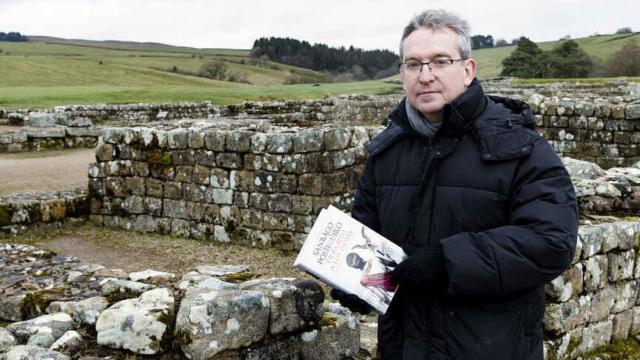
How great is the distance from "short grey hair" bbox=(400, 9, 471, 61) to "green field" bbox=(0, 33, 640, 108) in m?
29.1

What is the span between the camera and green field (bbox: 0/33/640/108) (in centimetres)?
3303

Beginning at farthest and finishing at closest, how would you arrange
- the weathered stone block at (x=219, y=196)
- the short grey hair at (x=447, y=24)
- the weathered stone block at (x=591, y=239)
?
the weathered stone block at (x=219, y=196), the weathered stone block at (x=591, y=239), the short grey hair at (x=447, y=24)

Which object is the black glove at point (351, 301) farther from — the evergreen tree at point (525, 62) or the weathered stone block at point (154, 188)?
the evergreen tree at point (525, 62)

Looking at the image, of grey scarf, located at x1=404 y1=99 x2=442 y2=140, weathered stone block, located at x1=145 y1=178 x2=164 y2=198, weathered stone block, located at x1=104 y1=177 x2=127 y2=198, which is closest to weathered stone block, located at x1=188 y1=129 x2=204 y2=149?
weathered stone block, located at x1=145 y1=178 x2=164 y2=198

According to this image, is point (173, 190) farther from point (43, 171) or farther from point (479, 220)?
point (479, 220)

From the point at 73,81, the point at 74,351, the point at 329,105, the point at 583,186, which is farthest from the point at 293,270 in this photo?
the point at 73,81

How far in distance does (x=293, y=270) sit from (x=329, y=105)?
53.7ft

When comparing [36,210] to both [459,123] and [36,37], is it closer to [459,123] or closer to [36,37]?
[459,123]

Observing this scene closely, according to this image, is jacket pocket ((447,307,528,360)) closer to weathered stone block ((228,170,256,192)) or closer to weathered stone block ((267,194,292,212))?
weathered stone block ((267,194,292,212))

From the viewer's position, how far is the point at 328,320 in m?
4.04

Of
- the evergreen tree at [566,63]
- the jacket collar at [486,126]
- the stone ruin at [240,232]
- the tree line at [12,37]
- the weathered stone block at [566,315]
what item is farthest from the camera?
the tree line at [12,37]

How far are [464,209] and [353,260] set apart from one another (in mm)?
618

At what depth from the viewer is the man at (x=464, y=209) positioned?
2678 millimetres

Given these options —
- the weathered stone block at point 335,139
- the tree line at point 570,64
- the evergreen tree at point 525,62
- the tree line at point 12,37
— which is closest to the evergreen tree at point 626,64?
the tree line at point 570,64
